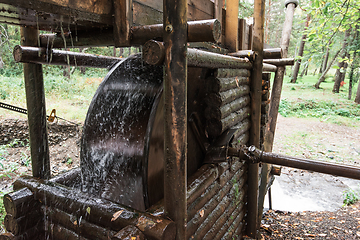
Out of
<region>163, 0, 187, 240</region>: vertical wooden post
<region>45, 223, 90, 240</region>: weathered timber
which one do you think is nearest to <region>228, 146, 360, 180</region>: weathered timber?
<region>163, 0, 187, 240</region>: vertical wooden post

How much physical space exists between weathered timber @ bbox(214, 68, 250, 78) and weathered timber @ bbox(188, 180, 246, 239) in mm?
1751

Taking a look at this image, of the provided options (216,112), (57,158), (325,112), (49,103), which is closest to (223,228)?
(216,112)

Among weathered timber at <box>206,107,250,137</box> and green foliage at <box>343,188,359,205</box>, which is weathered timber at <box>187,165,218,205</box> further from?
green foliage at <box>343,188,359,205</box>

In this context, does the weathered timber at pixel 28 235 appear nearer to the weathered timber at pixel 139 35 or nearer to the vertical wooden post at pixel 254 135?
the weathered timber at pixel 139 35

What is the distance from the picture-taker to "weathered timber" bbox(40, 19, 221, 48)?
1.99 m

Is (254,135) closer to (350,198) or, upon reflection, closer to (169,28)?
(169,28)

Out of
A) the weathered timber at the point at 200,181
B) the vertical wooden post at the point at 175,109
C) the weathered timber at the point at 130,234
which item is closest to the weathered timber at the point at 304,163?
the weathered timber at the point at 200,181

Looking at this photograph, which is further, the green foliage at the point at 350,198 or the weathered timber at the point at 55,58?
the green foliage at the point at 350,198

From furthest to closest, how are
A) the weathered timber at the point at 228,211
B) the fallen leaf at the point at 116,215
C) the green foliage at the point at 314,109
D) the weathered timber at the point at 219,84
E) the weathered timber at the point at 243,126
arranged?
the green foliage at the point at 314,109 → the weathered timber at the point at 243,126 → the weathered timber at the point at 219,84 → the weathered timber at the point at 228,211 → the fallen leaf at the point at 116,215

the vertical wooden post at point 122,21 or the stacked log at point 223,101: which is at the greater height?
the vertical wooden post at point 122,21

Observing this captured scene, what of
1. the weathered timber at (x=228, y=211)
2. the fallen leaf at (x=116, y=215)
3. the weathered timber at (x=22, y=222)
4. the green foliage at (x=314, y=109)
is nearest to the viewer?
the fallen leaf at (x=116, y=215)

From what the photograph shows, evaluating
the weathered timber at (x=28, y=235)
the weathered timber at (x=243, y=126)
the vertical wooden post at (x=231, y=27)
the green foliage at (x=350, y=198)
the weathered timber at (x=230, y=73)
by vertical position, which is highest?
the vertical wooden post at (x=231, y=27)

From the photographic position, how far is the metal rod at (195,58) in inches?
75.9

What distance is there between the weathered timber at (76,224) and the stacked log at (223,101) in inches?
72.8
